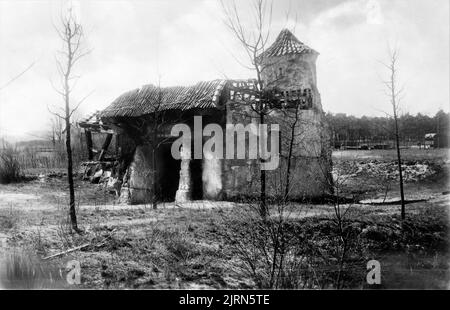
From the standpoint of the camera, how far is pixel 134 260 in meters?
7.41

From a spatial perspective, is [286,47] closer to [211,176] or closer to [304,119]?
[304,119]

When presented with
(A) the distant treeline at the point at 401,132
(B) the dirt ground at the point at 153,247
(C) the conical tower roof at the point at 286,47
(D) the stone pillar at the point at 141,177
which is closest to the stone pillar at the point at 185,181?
(B) the dirt ground at the point at 153,247

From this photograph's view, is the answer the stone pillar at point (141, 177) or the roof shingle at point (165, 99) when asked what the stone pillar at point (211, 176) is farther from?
the stone pillar at point (141, 177)

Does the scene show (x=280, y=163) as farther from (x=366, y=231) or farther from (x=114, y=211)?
(x=114, y=211)

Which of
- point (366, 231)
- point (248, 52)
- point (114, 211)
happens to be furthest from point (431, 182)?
point (114, 211)

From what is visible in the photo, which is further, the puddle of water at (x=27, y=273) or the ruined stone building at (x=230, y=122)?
the ruined stone building at (x=230, y=122)

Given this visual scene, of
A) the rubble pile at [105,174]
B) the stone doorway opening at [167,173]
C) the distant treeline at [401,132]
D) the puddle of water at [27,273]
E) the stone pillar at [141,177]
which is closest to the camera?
the puddle of water at [27,273]

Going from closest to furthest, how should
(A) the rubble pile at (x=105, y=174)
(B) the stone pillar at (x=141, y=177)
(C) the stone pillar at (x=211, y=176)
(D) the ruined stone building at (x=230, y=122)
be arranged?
(D) the ruined stone building at (x=230, y=122)
(C) the stone pillar at (x=211, y=176)
(B) the stone pillar at (x=141, y=177)
(A) the rubble pile at (x=105, y=174)

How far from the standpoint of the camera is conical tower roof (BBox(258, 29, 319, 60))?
52.7ft

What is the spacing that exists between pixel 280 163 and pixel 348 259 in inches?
258

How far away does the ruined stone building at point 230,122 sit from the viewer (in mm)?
15047

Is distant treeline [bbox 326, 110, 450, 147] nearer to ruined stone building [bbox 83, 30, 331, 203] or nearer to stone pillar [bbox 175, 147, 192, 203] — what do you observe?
ruined stone building [bbox 83, 30, 331, 203]

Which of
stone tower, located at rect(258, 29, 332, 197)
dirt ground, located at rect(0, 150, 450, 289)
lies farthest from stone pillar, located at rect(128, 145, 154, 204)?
stone tower, located at rect(258, 29, 332, 197)

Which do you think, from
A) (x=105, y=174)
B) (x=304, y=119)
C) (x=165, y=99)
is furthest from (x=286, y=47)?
(x=105, y=174)
